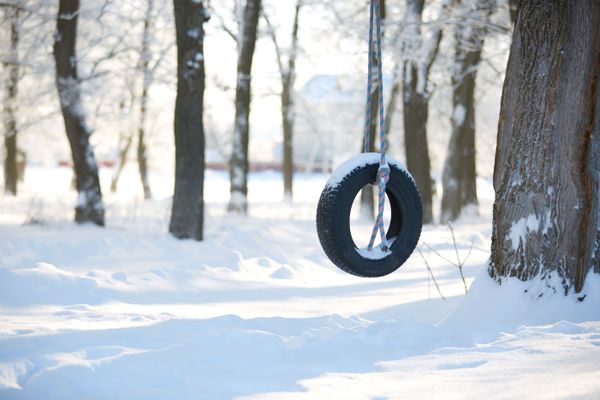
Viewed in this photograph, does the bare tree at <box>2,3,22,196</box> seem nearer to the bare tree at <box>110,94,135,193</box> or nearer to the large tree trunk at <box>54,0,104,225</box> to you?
the large tree trunk at <box>54,0,104,225</box>

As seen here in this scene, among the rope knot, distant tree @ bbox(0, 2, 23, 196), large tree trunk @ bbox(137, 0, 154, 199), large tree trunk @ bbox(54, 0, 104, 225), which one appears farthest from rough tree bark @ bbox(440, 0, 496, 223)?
the rope knot

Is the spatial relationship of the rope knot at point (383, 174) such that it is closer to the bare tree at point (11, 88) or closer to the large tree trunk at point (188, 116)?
the large tree trunk at point (188, 116)

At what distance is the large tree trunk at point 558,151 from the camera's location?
14.1 feet

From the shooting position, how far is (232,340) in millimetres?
3779

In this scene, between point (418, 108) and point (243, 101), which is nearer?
point (418, 108)

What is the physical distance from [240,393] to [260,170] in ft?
196

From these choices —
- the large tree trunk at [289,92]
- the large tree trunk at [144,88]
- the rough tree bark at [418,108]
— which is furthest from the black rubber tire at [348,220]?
the large tree trunk at [289,92]

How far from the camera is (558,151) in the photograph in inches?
171

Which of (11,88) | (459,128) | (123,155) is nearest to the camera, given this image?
(459,128)

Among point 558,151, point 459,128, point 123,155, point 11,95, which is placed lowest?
point 123,155

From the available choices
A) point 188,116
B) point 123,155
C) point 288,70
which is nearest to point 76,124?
point 188,116

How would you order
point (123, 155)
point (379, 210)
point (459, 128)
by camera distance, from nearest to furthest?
point (379, 210)
point (459, 128)
point (123, 155)

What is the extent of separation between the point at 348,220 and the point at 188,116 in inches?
202

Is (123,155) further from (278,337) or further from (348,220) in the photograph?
(278,337)
